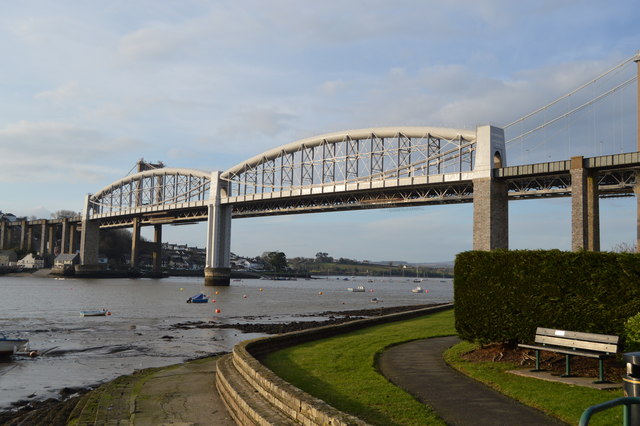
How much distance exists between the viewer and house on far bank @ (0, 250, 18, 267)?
173m

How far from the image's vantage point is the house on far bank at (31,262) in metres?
168

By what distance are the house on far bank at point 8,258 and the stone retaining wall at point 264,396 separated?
18009cm

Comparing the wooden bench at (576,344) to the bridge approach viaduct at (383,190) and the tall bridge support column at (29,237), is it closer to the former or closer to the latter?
the bridge approach viaduct at (383,190)

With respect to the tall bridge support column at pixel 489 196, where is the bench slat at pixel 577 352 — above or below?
below

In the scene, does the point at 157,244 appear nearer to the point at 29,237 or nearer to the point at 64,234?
the point at 64,234

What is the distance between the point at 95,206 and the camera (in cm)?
17775

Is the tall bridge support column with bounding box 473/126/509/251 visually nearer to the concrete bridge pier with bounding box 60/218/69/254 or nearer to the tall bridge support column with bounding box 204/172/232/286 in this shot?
the tall bridge support column with bounding box 204/172/232/286

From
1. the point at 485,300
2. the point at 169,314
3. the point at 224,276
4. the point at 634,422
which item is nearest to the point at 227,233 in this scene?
the point at 224,276

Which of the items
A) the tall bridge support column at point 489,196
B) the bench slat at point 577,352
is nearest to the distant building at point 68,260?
the tall bridge support column at point 489,196

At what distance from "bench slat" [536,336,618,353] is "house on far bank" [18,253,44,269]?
179 meters

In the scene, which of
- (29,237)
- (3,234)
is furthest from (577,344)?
(3,234)

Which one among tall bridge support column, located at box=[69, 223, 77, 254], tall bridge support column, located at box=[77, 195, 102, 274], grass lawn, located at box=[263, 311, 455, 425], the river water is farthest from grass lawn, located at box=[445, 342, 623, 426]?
tall bridge support column, located at box=[69, 223, 77, 254]

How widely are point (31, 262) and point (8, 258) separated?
37.0 ft

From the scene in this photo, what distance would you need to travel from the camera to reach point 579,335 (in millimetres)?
12523
